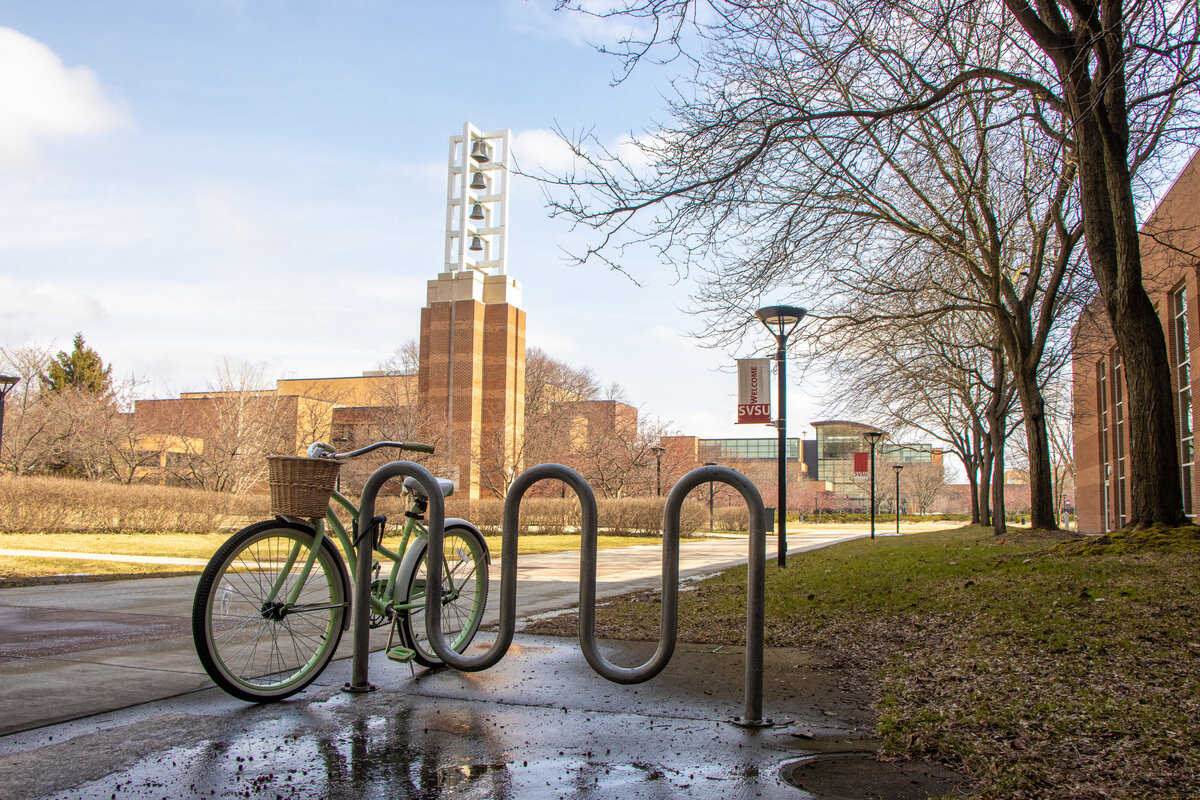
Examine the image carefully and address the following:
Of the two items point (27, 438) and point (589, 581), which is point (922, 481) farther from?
point (589, 581)

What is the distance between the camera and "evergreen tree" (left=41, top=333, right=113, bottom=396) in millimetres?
47281

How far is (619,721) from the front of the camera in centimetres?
375

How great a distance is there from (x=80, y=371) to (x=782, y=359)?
155 ft

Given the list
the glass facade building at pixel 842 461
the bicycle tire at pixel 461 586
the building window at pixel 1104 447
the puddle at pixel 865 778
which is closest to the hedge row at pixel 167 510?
the bicycle tire at pixel 461 586

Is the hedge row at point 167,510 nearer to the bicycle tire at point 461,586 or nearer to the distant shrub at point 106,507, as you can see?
the distant shrub at point 106,507

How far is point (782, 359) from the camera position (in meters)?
14.2

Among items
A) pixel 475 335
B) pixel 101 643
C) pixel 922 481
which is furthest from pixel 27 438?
pixel 922 481

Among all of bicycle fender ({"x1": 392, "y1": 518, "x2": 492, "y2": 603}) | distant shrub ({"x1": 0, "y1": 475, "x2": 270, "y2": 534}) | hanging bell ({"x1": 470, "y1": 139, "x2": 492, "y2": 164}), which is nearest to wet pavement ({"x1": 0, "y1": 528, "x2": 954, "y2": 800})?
bicycle fender ({"x1": 392, "y1": 518, "x2": 492, "y2": 603})

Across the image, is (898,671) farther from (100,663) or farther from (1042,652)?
(100,663)

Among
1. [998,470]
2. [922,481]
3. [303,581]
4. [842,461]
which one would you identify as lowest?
[303,581]

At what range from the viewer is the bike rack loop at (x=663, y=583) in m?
3.79

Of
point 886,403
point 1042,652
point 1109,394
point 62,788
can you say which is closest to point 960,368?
point 886,403

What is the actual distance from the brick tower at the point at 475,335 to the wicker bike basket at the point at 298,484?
1689 inches

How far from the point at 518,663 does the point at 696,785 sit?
2.36 metres
